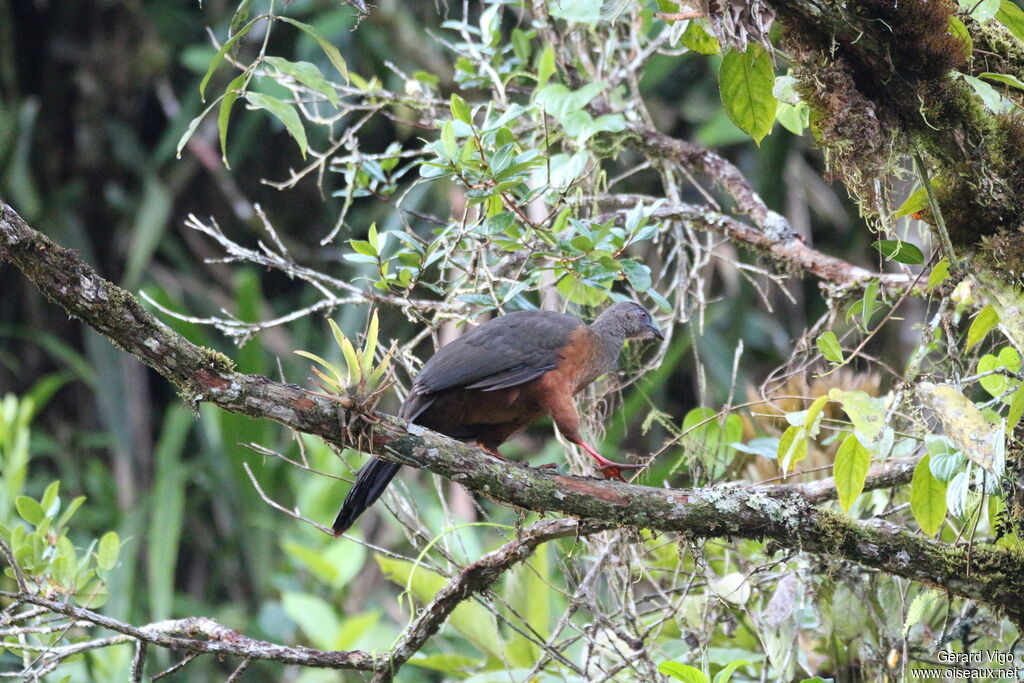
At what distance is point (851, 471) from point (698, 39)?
1.08 metres

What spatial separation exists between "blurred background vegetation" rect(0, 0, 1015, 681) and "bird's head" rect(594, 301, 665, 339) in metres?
1.73

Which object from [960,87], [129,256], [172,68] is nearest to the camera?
[960,87]

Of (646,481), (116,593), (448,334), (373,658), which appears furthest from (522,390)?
(116,593)

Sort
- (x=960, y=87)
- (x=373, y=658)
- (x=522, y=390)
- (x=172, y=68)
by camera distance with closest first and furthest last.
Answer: (x=960, y=87), (x=373, y=658), (x=522, y=390), (x=172, y=68)

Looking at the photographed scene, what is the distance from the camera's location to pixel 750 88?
95.2 inches

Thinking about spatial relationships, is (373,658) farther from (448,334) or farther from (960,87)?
(448,334)

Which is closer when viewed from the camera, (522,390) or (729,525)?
(729,525)

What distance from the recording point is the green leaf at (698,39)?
242 centimetres

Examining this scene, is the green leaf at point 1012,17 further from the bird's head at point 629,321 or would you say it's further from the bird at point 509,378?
the bird's head at point 629,321

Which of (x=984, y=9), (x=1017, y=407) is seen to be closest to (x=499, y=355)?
(x=1017, y=407)

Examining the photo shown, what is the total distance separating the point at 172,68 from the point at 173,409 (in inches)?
115

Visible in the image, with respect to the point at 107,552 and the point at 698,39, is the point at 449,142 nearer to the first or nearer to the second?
the point at 698,39

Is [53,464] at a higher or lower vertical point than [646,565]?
lower

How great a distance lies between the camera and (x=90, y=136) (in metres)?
7.65
